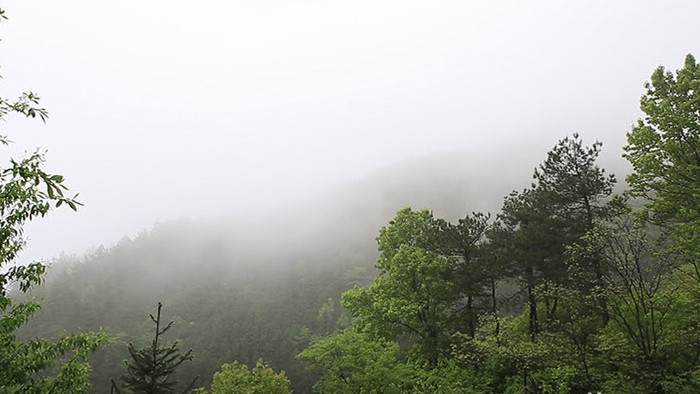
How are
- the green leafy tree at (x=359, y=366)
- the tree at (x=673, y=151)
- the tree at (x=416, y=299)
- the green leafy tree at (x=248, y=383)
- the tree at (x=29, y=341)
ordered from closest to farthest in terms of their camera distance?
the tree at (x=29, y=341), the tree at (x=673, y=151), the green leafy tree at (x=359, y=366), the tree at (x=416, y=299), the green leafy tree at (x=248, y=383)

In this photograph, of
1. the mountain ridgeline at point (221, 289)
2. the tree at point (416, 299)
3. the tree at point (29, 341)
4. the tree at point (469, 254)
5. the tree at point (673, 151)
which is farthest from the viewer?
the mountain ridgeline at point (221, 289)

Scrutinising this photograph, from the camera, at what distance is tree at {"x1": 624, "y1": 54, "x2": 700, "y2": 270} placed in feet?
48.5

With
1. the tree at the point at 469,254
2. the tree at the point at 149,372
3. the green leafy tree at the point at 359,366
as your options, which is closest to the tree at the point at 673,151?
the tree at the point at 469,254

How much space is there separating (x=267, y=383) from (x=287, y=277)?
4405 inches

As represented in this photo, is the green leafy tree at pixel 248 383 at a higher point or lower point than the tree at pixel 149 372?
lower

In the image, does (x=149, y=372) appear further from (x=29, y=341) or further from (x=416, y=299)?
(x=416, y=299)

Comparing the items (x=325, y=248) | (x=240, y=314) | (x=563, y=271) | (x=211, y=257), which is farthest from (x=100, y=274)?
(x=563, y=271)

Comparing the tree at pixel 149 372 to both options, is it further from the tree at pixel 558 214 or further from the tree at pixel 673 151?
the tree at pixel 673 151

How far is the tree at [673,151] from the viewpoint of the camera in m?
14.8

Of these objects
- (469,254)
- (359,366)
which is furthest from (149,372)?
(469,254)

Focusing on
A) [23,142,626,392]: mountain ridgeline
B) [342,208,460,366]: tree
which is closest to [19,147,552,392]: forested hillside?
[23,142,626,392]: mountain ridgeline

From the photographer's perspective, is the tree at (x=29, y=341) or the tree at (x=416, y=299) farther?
the tree at (x=416, y=299)

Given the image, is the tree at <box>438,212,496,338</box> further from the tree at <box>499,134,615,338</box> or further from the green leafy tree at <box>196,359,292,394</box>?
the green leafy tree at <box>196,359,292,394</box>

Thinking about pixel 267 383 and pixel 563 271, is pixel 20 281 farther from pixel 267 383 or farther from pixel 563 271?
pixel 267 383
